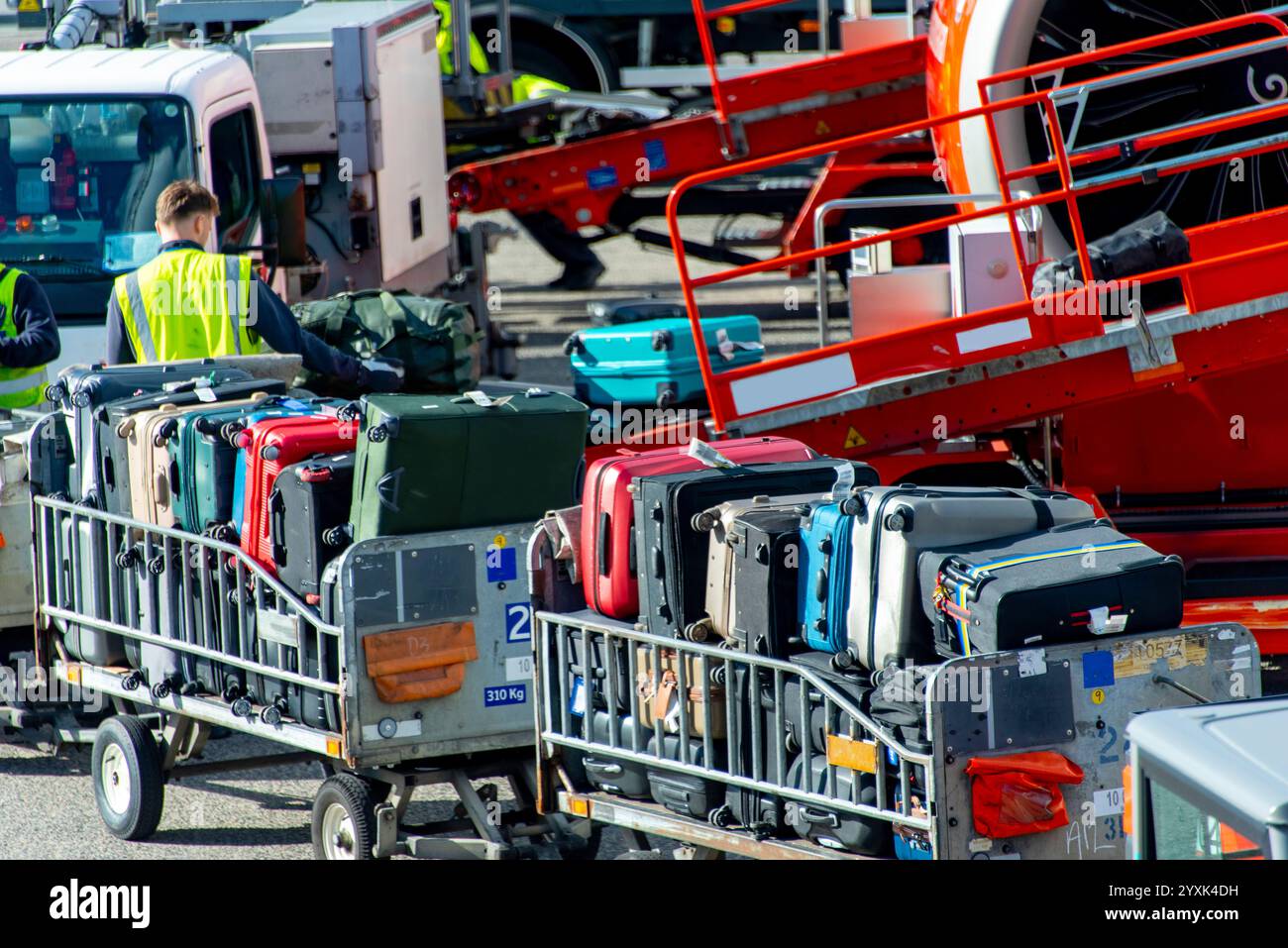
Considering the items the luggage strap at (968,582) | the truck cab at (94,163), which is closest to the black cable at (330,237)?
the truck cab at (94,163)

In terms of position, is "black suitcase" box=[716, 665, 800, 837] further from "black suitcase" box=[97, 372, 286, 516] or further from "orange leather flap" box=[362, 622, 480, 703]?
"black suitcase" box=[97, 372, 286, 516]

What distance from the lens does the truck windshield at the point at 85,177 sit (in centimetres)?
837

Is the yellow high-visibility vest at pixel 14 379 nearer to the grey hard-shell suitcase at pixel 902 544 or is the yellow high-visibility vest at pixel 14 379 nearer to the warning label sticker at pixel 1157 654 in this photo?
the grey hard-shell suitcase at pixel 902 544

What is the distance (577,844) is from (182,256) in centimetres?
262

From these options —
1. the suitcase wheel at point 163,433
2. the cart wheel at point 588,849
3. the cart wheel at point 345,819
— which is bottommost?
the cart wheel at point 588,849

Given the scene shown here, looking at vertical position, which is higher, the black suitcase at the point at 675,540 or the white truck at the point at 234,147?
the white truck at the point at 234,147

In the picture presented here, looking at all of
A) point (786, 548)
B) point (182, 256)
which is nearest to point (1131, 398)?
point (786, 548)

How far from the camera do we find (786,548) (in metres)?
4.65

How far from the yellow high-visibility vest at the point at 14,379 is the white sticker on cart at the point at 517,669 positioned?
9.12 ft

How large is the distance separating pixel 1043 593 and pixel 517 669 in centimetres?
174

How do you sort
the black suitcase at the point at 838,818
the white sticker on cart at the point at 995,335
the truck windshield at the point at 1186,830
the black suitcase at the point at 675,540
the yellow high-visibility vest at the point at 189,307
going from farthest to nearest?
1. the yellow high-visibility vest at the point at 189,307
2. the white sticker on cart at the point at 995,335
3. the black suitcase at the point at 675,540
4. the black suitcase at the point at 838,818
5. the truck windshield at the point at 1186,830

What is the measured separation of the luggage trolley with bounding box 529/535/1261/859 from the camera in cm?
411

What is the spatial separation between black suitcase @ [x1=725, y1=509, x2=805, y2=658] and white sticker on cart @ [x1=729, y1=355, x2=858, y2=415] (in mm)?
1872
